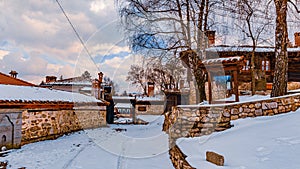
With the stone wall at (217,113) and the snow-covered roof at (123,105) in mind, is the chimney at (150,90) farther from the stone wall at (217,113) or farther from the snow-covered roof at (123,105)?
the stone wall at (217,113)

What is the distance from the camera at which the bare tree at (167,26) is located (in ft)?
28.6

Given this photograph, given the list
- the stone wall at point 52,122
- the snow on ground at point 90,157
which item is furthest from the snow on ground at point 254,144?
the stone wall at point 52,122

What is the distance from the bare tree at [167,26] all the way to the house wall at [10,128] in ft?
15.2

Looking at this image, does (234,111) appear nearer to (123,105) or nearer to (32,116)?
(32,116)

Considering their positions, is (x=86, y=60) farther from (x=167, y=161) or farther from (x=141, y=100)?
(x=141, y=100)

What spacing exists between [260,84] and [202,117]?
39.6ft

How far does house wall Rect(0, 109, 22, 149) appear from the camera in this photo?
7.18 metres

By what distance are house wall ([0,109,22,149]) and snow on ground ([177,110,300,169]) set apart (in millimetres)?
5459

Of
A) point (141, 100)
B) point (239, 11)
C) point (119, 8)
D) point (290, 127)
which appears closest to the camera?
point (290, 127)

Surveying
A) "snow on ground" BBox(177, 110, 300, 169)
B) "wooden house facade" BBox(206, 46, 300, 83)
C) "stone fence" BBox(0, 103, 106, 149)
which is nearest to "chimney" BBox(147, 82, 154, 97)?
"wooden house facade" BBox(206, 46, 300, 83)

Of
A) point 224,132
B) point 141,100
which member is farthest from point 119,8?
point 141,100

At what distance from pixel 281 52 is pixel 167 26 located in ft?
14.2

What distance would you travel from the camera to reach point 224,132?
4.77 m

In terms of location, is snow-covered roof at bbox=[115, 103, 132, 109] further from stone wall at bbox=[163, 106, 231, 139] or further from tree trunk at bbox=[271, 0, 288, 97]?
stone wall at bbox=[163, 106, 231, 139]
